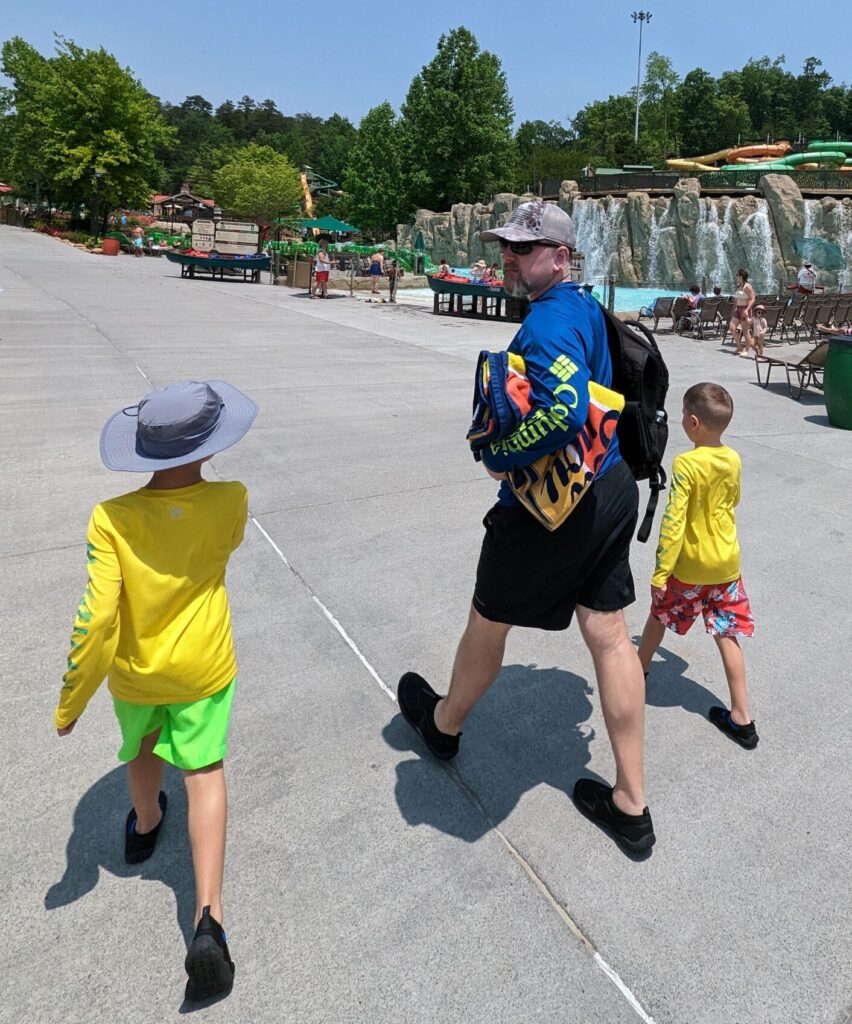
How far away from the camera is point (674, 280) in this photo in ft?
104

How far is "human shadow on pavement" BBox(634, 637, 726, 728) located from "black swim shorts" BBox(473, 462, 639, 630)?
1.07m

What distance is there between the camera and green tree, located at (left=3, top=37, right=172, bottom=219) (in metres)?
50.2

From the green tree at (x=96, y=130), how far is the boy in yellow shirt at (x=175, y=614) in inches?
2184

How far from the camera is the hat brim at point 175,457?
73.2 inches

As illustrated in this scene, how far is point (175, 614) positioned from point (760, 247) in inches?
1232

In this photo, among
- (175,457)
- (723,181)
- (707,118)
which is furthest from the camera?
(707,118)

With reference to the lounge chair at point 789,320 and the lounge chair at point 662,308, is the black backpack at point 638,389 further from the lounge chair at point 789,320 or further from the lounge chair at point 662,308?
the lounge chair at point 662,308

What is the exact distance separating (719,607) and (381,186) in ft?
190

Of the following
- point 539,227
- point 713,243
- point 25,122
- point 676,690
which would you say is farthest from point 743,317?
point 25,122

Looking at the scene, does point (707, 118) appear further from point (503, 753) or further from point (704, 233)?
point (503, 753)

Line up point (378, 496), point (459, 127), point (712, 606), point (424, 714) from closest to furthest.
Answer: point (424, 714), point (712, 606), point (378, 496), point (459, 127)

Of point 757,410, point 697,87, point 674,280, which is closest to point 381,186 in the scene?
point 674,280

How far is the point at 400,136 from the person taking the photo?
54344mm

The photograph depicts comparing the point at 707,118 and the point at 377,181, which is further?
the point at 707,118
